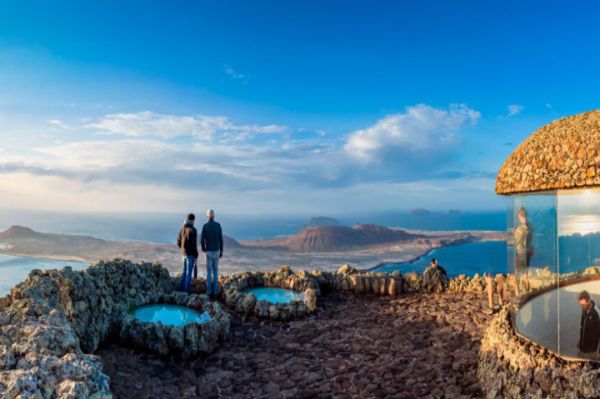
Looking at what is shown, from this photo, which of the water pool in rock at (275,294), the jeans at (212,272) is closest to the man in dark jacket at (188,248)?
the jeans at (212,272)

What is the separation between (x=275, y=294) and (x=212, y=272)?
2434 mm

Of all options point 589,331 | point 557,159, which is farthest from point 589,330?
point 557,159

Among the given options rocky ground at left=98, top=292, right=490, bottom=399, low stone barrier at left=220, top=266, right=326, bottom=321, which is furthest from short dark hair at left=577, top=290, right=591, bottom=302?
low stone barrier at left=220, top=266, right=326, bottom=321

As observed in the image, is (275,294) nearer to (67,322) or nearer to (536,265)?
(67,322)

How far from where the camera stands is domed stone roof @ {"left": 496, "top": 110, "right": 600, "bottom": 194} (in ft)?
21.7

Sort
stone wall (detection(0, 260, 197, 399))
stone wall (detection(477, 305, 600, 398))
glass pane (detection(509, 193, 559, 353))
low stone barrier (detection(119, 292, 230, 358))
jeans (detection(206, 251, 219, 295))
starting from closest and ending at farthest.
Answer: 1. stone wall (detection(0, 260, 197, 399))
2. stone wall (detection(477, 305, 600, 398))
3. glass pane (detection(509, 193, 559, 353))
4. low stone barrier (detection(119, 292, 230, 358))
5. jeans (detection(206, 251, 219, 295))

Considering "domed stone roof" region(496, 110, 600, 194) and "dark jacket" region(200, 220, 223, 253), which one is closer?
"domed stone roof" region(496, 110, 600, 194)

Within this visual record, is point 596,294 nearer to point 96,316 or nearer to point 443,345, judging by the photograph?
point 443,345

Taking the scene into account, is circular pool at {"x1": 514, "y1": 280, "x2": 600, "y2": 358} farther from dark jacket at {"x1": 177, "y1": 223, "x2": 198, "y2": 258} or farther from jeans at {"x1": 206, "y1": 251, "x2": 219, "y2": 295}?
dark jacket at {"x1": 177, "y1": 223, "x2": 198, "y2": 258}

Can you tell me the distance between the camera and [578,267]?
282 inches

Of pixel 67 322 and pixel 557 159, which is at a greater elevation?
pixel 557 159

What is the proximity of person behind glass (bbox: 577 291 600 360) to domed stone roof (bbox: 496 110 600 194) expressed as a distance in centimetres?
210

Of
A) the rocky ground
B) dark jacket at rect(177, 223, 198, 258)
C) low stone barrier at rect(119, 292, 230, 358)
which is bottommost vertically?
the rocky ground

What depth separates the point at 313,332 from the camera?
11.6m
